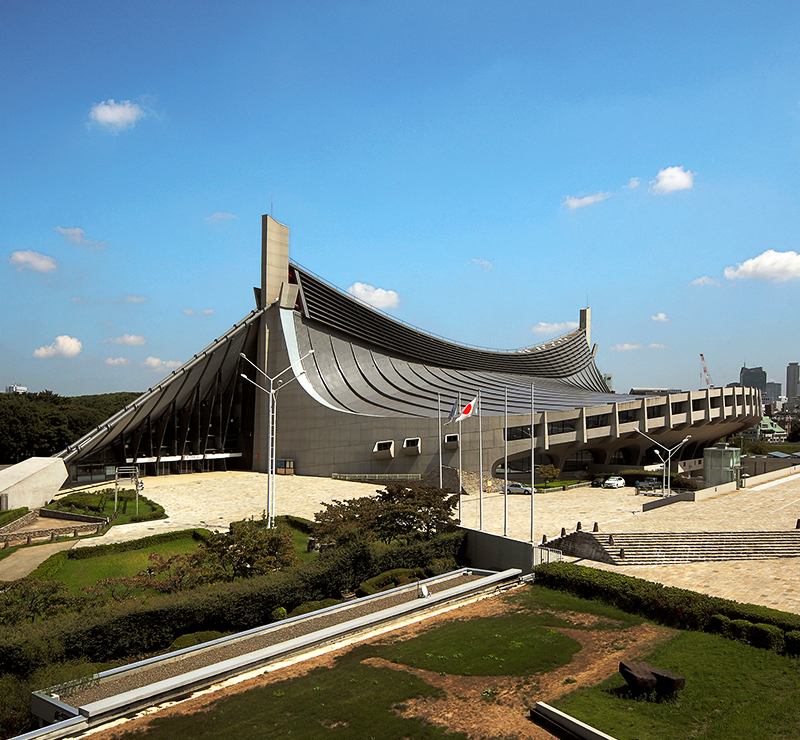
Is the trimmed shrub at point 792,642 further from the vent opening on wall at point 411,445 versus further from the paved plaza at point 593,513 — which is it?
the vent opening on wall at point 411,445

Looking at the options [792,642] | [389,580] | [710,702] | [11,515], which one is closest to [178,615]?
→ [389,580]

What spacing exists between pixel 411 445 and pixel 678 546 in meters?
22.7

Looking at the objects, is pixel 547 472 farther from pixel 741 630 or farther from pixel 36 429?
pixel 36 429

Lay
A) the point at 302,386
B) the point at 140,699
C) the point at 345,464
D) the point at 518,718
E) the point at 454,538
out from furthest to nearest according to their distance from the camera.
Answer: the point at 302,386
the point at 345,464
the point at 454,538
the point at 140,699
the point at 518,718

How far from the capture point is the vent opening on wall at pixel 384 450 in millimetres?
43969

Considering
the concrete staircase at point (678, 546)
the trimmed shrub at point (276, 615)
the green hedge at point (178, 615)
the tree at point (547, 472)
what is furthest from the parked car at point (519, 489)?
the trimmed shrub at point (276, 615)

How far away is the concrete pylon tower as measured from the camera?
2053 inches

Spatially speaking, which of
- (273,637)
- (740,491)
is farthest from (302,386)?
(273,637)

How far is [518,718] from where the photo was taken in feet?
35.8

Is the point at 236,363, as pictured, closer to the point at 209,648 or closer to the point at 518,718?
the point at 209,648

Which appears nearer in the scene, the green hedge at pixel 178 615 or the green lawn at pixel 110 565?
the green hedge at pixel 178 615

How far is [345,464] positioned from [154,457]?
15.5 meters

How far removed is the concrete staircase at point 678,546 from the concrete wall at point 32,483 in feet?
91.8

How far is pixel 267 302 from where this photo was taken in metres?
52.6
